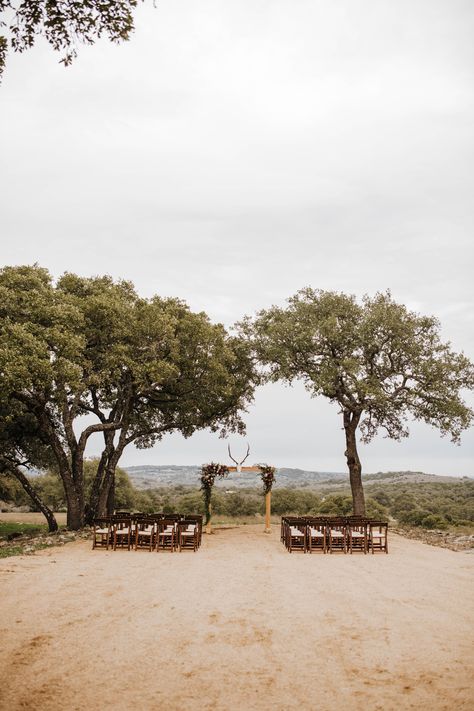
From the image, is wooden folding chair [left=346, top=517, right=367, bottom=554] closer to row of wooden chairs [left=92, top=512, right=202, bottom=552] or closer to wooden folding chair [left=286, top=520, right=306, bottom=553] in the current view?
wooden folding chair [left=286, top=520, right=306, bottom=553]

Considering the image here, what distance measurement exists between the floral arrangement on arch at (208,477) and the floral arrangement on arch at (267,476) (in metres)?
1.92

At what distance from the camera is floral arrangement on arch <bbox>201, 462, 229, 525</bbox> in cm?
1966

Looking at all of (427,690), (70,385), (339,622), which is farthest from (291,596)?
(70,385)

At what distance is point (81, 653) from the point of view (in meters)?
5.70

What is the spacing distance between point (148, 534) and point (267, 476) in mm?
6885

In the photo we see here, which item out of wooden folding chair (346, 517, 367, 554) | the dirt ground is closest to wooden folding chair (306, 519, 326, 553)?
wooden folding chair (346, 517, 367, 554)

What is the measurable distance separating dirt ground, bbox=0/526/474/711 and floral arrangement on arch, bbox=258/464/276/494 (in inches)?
345

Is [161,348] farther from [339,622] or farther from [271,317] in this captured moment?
[339,622]

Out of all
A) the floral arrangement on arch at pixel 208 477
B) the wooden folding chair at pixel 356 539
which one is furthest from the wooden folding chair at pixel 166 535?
the wooden folding chair at pixel 356 539

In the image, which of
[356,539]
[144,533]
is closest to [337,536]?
[356,539]

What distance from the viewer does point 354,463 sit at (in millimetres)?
23469

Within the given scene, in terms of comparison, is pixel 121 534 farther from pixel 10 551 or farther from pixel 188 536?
pixel 10 551

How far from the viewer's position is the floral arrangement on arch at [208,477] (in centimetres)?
1966

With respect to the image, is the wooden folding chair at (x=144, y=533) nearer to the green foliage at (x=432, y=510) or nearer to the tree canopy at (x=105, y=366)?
the tree canopy at (x=105, y=366)
